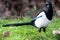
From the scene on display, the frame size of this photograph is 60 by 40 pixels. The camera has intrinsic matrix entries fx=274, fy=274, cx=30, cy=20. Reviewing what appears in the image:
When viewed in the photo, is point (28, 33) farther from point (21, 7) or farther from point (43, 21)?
point (21, 7)

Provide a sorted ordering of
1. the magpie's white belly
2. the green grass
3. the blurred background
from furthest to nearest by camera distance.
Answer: the blurred background, the green grass, the magpie's white belly

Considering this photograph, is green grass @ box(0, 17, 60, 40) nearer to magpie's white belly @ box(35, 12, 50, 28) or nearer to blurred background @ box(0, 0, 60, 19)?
magpie's white belly @ box(35, 12, 50, 28)

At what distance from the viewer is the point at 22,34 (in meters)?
5.44

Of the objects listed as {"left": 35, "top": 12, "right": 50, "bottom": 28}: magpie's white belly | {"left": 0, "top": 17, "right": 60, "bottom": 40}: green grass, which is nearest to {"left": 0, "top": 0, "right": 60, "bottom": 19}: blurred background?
{"left": 0, "top": 17, "right": 60, "bottom": 40}: green grass

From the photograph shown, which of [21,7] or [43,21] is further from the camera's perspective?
[21,7]

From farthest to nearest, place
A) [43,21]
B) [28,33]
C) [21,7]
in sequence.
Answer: [21,7] < [28,33] < [43,21]

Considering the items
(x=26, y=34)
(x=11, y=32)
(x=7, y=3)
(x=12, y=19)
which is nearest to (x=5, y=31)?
(x=11, y=32)

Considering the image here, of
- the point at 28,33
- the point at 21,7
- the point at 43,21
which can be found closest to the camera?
the point at 43,21

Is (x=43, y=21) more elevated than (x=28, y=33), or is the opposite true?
(x=43, y=21)

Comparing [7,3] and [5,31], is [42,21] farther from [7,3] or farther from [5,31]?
[7,3]

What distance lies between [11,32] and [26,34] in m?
0.35

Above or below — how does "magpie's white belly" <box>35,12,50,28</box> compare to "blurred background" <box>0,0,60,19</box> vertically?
above

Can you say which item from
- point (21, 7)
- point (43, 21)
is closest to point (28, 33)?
point (43, 21)

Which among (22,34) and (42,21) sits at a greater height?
(42,21)
